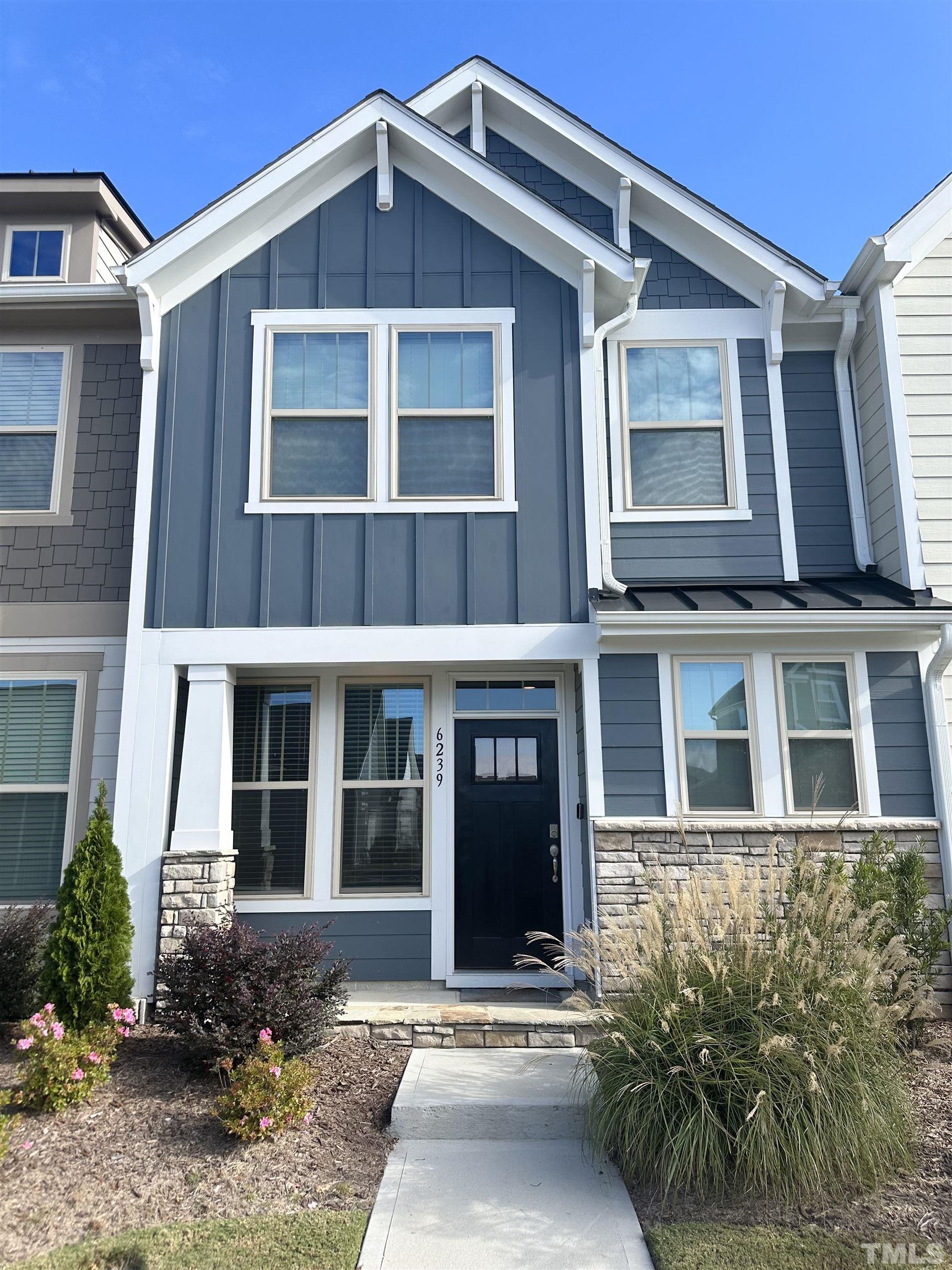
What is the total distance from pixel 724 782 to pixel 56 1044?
15.9ft

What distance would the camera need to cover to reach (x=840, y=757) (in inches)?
273

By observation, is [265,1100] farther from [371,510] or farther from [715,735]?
[371,510]

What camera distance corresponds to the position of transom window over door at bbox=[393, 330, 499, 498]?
736 centimetres

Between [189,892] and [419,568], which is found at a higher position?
[419,568]

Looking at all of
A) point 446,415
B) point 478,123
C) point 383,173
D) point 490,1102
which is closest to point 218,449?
point 446,415

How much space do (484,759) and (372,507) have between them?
2300mm

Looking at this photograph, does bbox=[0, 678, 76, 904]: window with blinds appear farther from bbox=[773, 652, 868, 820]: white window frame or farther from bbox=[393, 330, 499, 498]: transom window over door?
bbox=[773, 652, 868, 820]: white window frame

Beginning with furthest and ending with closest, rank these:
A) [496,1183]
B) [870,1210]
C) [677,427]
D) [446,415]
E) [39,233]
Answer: [39,233]
[677,427]
[446,415]
[496,1183]
[870,1210]

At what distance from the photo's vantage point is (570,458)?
7316 millimetres

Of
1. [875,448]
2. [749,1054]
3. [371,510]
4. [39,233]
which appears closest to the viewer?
[749,1054]

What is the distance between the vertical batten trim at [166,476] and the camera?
23.4 ft

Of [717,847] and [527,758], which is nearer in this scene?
[717,847]

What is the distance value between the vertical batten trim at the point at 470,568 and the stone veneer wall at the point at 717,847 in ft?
6.20

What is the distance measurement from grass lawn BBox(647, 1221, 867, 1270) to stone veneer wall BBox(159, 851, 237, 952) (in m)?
3.94
